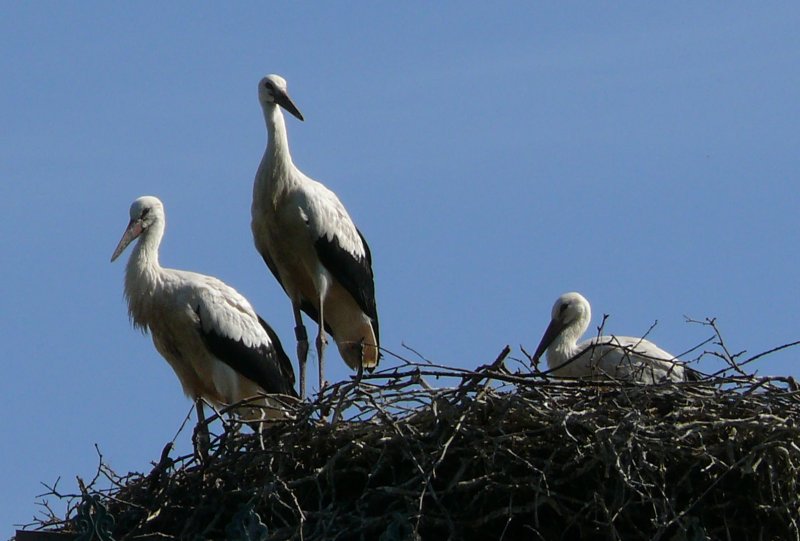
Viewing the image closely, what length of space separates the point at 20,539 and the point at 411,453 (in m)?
1.30

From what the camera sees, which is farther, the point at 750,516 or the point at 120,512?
the point at 120,512

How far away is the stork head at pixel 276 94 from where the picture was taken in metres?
9.72

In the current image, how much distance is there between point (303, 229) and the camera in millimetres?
9406

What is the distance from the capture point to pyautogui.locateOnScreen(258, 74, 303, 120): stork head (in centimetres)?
972

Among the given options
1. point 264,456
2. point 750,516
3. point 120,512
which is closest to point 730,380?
point 750,516

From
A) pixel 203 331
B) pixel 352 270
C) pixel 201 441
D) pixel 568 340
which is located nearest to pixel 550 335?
pixel 568 340

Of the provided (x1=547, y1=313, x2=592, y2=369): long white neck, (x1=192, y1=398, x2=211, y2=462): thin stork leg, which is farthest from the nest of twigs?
(x1=547, y1=313, x2=592, y2=369): long white neck

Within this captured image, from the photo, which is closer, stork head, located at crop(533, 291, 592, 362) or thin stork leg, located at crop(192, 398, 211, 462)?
thin stork leg, located at crop(192, 398, 211, 462)

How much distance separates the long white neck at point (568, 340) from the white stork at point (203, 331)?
1684 mm

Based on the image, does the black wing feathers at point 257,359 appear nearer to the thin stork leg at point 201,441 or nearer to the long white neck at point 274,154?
the long white neck at point 274,154

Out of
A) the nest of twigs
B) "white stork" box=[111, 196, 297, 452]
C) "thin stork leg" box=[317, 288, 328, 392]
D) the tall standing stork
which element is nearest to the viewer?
the nest of twigs

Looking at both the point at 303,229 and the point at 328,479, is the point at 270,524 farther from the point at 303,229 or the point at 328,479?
the point at 303,229

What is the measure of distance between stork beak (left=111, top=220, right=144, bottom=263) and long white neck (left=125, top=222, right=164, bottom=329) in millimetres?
60

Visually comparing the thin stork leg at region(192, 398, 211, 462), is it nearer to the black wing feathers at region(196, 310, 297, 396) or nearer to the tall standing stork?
the black wing feathers at region(196, 310, 297, 396)
